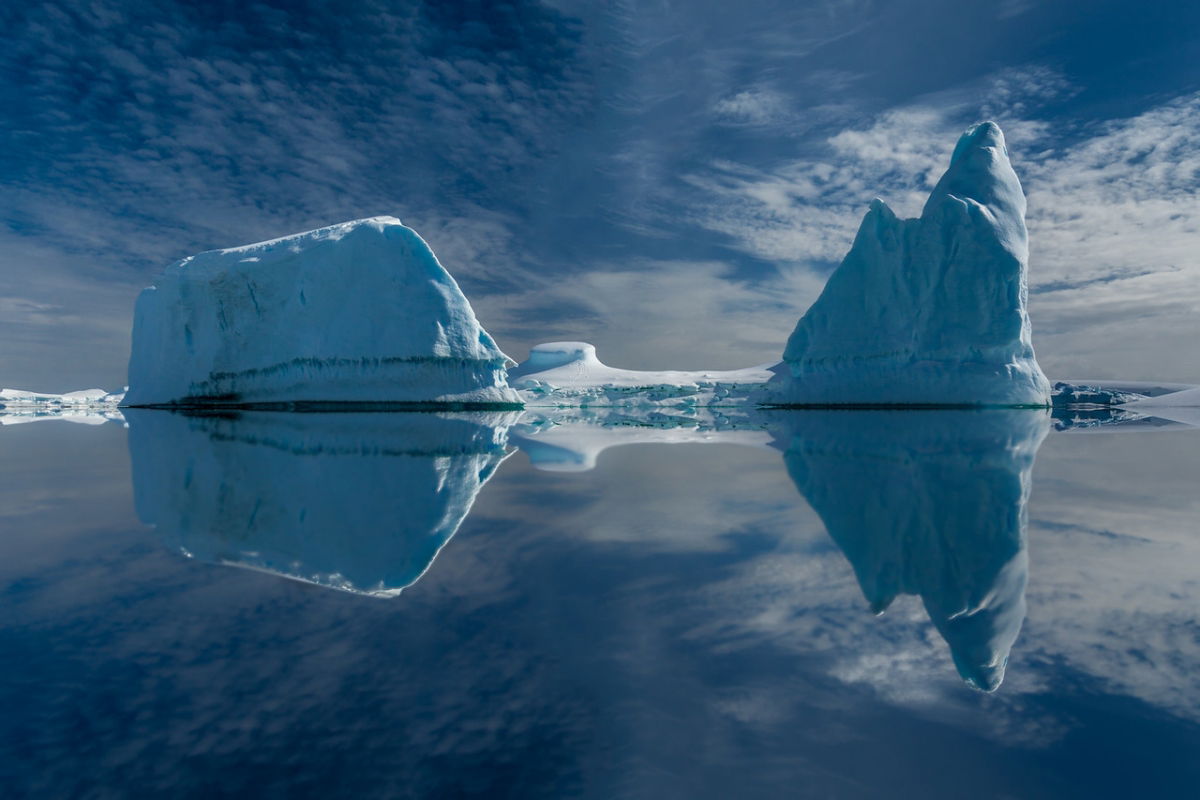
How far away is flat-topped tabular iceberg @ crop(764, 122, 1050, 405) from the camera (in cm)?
2078

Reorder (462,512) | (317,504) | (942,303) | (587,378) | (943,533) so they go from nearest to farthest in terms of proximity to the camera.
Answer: (943,533) < (462,512) < (317,504) < (942,303) < (587,378)

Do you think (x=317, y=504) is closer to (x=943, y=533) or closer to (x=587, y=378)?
(x=943, y=533)

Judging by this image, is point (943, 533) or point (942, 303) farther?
point (942, 303)

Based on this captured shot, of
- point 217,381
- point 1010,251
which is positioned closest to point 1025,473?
point 1010,251

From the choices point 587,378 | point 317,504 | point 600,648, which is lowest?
point 600,648

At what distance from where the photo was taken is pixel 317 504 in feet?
12.5

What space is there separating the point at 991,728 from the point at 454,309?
19026 mm

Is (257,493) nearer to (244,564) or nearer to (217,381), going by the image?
(244,564)

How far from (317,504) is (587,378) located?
48495 millimetres

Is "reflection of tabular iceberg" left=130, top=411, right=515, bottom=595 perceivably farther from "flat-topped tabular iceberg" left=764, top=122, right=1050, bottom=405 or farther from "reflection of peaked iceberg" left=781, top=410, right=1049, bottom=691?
"flat-topped tabular iceberg" left=764, top=122, right=1050, bottom=405

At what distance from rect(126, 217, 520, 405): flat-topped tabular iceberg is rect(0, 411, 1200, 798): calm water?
15687 mm

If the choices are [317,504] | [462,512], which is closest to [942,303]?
[462,512]

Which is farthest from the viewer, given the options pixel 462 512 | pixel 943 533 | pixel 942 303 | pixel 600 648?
pixel 942 303

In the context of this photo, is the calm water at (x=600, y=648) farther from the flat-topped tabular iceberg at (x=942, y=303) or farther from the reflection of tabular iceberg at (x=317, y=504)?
the flat-topped tabular iceberg at (x=942, y=303)
